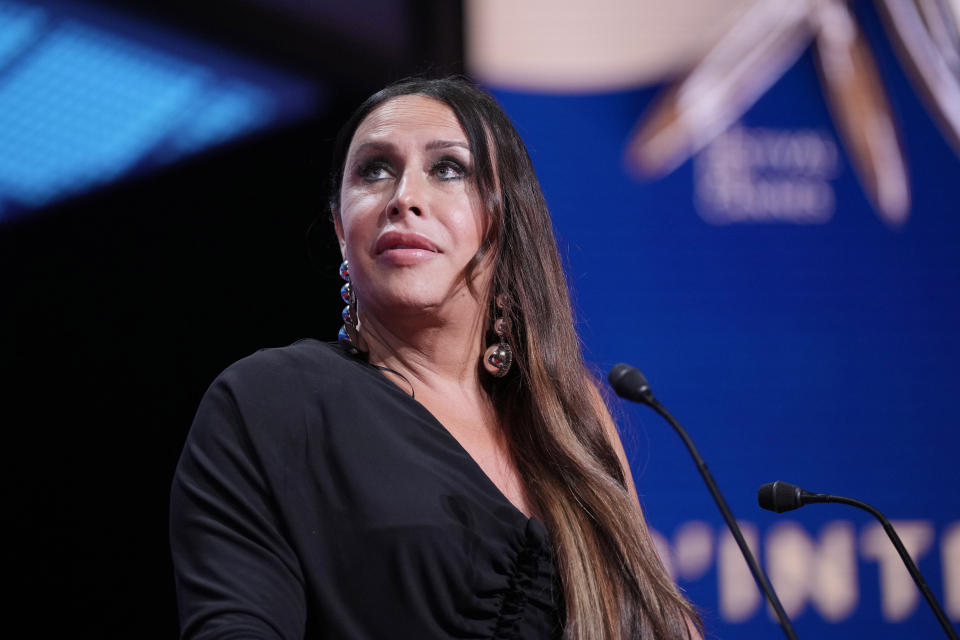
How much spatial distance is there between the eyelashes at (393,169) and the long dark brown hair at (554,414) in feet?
0.10

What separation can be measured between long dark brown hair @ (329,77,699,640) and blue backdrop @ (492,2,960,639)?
3.65 feet

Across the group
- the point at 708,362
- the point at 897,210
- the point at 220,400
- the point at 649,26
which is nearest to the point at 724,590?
the point at 708,362

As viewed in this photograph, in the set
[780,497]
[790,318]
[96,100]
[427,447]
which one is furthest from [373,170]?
[790,318]

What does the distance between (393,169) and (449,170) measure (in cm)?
9

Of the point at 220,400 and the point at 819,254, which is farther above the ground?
the point at 819,254

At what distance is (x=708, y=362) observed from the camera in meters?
2.81

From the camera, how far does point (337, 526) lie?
1.25 m

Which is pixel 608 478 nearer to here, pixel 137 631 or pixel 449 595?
pixel 449 595

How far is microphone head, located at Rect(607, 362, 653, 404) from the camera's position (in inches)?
62.8

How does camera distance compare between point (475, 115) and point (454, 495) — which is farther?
point (475, 115)

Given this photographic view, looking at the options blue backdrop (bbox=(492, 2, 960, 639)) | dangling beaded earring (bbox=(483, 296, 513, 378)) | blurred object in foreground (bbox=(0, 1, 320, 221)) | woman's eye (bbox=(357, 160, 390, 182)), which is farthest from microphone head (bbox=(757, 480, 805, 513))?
blurred object in foreground (bbox=(0, 1, 320, 221))

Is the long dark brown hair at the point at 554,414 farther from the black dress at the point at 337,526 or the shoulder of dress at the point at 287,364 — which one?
the shoulder of dress at the point at 287,364

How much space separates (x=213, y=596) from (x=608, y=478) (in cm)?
61

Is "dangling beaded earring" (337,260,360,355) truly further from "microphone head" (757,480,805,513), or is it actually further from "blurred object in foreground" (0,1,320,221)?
"blurred object in foreground" (0,1,320,221)
